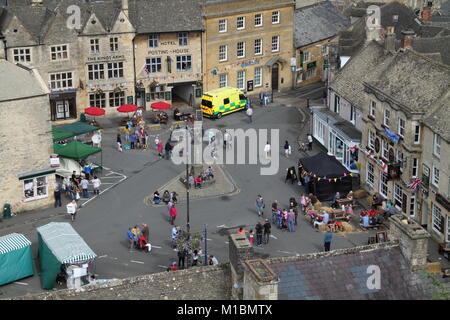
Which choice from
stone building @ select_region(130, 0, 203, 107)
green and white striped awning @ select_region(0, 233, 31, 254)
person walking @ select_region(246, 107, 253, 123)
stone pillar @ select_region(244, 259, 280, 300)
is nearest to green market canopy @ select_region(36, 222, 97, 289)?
green and white striped awning @ select_region(0, 233, 31, 254)

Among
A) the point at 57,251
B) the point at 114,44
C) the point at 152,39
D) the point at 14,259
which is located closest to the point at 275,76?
the point at 152,39

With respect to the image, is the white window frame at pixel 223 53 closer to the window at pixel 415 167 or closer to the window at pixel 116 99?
the window at pixel 116 99

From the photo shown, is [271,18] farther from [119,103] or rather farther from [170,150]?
[170,150]

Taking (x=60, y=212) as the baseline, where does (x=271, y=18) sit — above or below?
above

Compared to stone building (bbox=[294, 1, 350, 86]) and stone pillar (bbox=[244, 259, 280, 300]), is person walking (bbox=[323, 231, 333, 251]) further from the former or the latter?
stone building (bbox=[294, 1, 350, 86])

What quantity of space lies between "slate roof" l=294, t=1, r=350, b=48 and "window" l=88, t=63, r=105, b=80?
20.5 metres

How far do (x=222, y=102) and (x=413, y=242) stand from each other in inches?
1719

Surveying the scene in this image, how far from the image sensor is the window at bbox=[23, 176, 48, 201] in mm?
54281

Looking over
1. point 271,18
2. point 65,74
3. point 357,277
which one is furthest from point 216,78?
point 357,277

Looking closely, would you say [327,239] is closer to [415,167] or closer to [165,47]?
[415,167]

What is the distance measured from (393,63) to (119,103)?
1101 inches

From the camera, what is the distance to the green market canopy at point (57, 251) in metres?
43.3

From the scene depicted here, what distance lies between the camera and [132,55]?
7400 centimetres

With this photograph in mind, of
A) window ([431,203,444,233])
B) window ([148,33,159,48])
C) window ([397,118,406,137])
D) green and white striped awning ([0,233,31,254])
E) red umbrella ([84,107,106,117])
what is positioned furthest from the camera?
window ([148,33,159,48])
